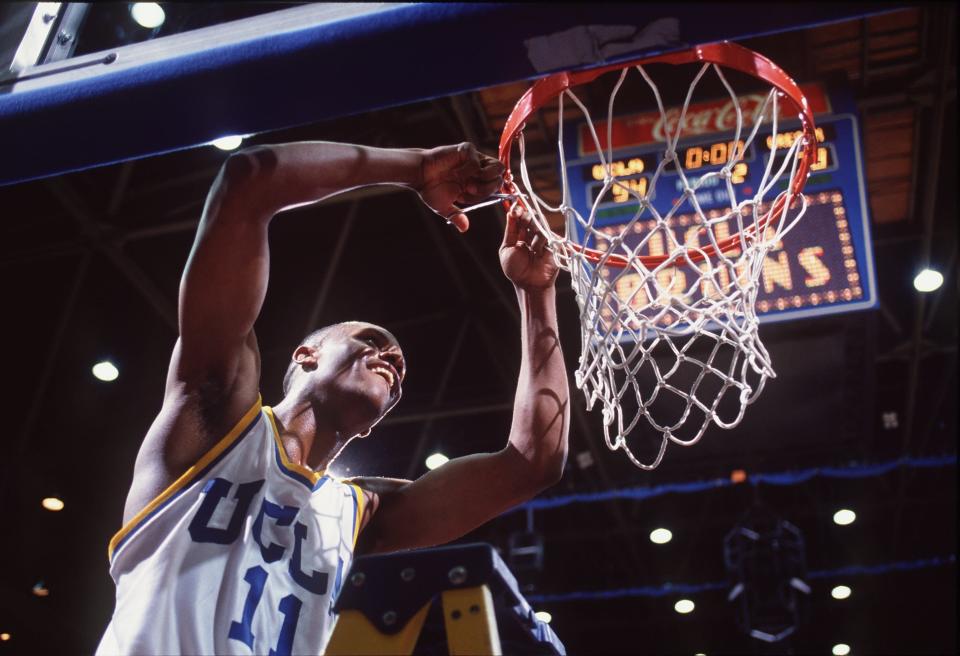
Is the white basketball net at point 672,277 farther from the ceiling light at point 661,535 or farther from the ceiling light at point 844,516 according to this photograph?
the ceiling light at point 661,535

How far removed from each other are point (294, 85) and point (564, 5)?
A: 55cm

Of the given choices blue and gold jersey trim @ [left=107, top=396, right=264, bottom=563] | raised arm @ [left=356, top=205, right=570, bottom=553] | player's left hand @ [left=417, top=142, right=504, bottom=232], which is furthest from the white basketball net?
blue and gold jersey trim @ [left=107, top=396, right=264, bottom=563]

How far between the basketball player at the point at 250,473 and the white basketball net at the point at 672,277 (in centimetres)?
56

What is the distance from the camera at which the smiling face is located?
2.21 m

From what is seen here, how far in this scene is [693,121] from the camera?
471 centimetres

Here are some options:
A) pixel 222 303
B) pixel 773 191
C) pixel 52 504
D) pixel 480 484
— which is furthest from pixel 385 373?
pixel 52 504

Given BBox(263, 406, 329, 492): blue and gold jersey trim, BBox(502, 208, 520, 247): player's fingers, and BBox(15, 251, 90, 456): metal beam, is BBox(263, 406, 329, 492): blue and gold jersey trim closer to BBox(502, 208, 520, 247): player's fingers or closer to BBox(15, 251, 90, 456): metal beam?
BBox(502, 208, 520, 247): player's fingers

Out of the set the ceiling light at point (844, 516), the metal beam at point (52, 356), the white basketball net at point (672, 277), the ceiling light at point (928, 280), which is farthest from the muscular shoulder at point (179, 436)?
the ceiling light at point (844, 516)

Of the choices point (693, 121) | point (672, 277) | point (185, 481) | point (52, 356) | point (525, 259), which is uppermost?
point (693, 121)

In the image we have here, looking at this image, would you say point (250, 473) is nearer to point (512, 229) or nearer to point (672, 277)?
point (512, 229)

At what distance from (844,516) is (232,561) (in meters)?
8.34

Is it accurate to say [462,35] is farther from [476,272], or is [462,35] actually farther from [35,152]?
[476,272]

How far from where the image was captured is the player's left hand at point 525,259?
244 centimetres

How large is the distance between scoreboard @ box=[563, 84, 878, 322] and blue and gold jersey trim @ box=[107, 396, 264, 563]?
2475mm
